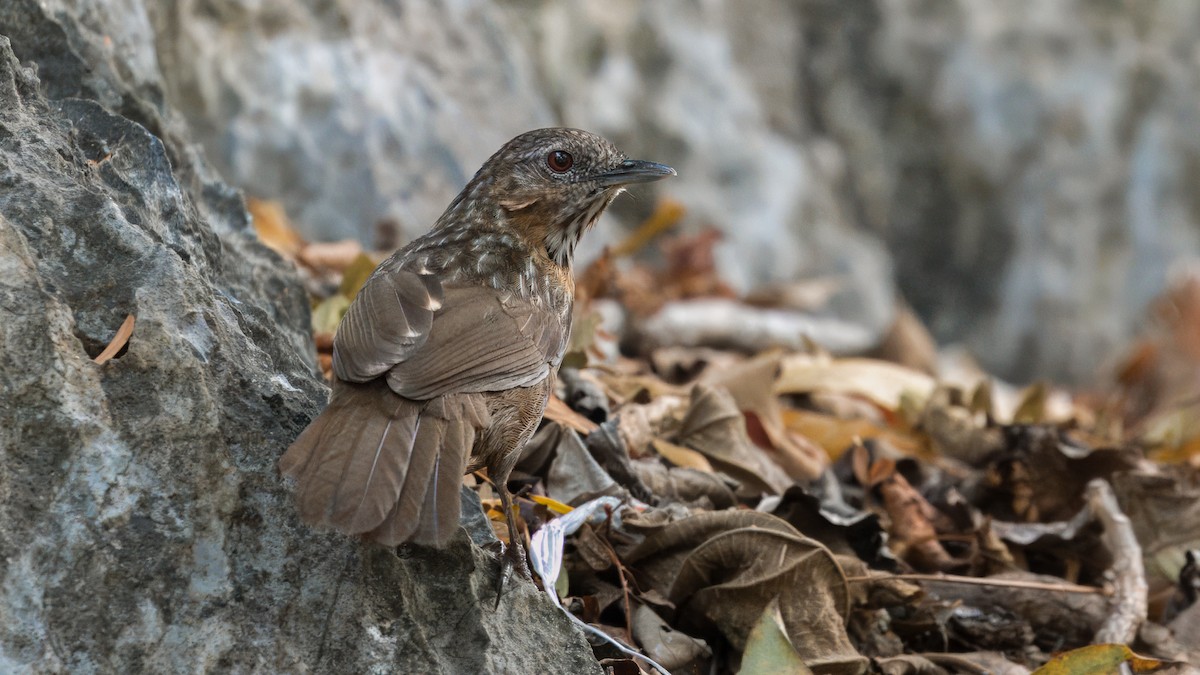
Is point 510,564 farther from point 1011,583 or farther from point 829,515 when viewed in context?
point 1011,583

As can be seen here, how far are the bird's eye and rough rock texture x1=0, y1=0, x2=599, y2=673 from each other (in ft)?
4.38

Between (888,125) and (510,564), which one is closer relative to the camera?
(510,564)

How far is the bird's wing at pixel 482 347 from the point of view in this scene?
2969 mm

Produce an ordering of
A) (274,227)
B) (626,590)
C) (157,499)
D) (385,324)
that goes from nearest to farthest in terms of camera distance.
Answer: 1. (157,499)
2. (385,324)
3. (626,590)
4. (274,227)

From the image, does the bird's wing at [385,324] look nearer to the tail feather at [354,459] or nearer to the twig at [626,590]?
the tail feather at [354,459]

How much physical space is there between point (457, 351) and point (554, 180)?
1201 mm

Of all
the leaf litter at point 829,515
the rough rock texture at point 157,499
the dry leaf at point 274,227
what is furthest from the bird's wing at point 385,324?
the dry leaf at point 274,227

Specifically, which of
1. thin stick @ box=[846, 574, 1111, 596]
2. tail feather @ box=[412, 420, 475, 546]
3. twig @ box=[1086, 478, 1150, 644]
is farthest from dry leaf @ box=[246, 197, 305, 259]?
twig @ box=[1086, 478, 1150, 644]

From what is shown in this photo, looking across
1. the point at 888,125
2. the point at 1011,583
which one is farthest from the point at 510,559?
the point at 888,125

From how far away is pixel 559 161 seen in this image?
4195 millimetres

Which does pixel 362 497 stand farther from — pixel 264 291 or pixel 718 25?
pixel 718 25

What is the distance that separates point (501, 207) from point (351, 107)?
2686 millimetres

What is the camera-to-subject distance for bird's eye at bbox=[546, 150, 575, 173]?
4.19m

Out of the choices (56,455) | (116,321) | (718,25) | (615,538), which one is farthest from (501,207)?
(718,25)
